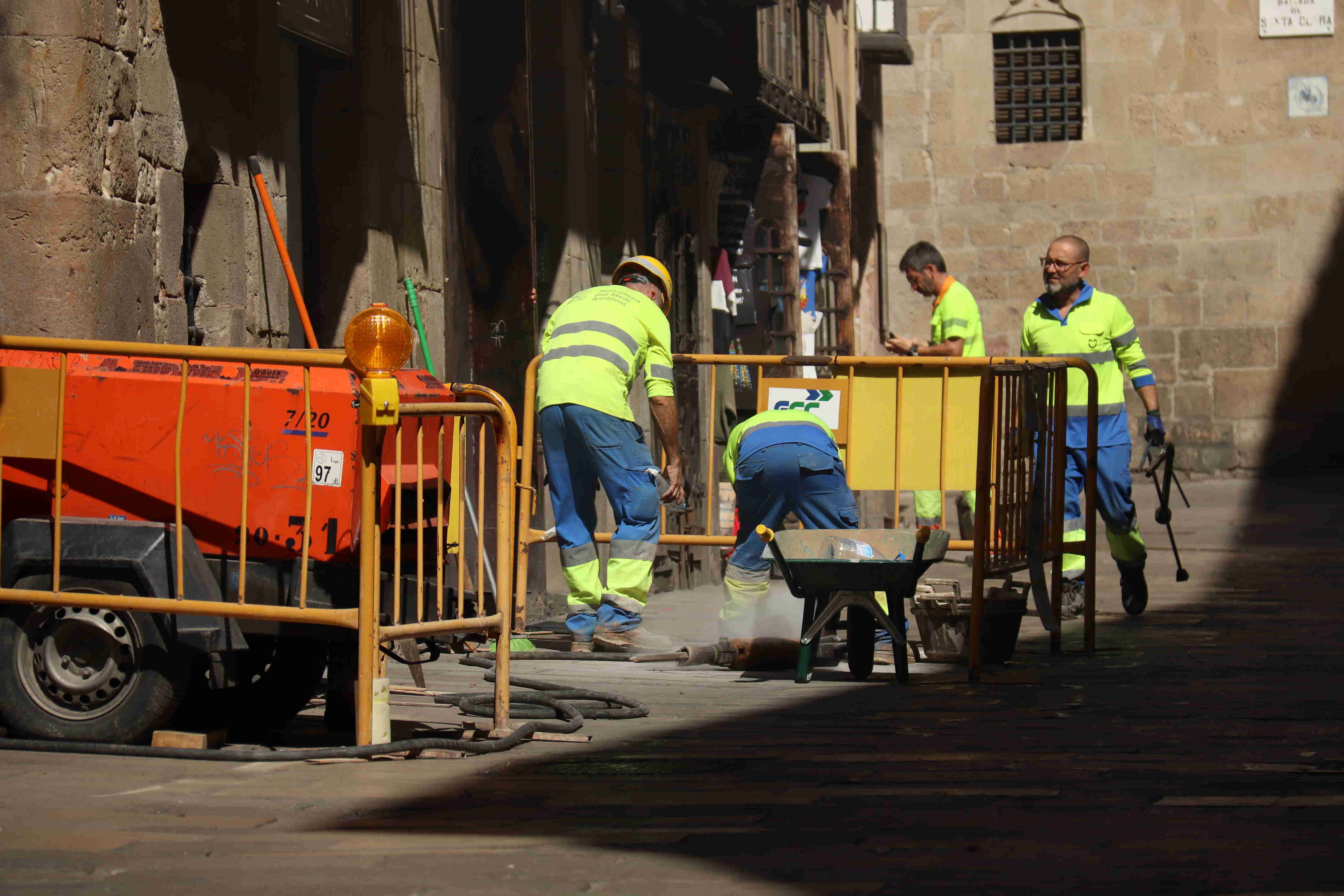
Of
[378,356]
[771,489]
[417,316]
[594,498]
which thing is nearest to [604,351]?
[594,498]

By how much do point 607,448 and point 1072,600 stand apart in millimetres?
2726

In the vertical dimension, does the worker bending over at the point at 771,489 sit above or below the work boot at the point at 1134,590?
above

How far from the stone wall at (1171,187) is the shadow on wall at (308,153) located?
47.0ft

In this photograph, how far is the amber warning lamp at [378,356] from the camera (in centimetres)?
485

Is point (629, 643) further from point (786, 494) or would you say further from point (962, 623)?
point (962, 623)

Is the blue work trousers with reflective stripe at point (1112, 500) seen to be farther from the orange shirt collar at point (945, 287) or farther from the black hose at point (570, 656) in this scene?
the black hose at point (570, 656)

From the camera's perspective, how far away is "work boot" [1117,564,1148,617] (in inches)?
369

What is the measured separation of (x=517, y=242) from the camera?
1102 cm

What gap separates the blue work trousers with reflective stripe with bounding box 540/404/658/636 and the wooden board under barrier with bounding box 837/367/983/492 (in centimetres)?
127

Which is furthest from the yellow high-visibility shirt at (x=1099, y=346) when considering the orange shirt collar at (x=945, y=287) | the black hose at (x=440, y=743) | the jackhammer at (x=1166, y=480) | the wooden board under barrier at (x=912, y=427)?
the black hose at (x=440, y=743)

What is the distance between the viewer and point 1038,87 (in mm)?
22734

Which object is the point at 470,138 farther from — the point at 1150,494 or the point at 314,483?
the point at 1150,494

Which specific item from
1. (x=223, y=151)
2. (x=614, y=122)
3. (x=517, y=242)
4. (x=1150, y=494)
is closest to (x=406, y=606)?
(x=223, y=151)

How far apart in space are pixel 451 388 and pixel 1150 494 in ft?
49.7
